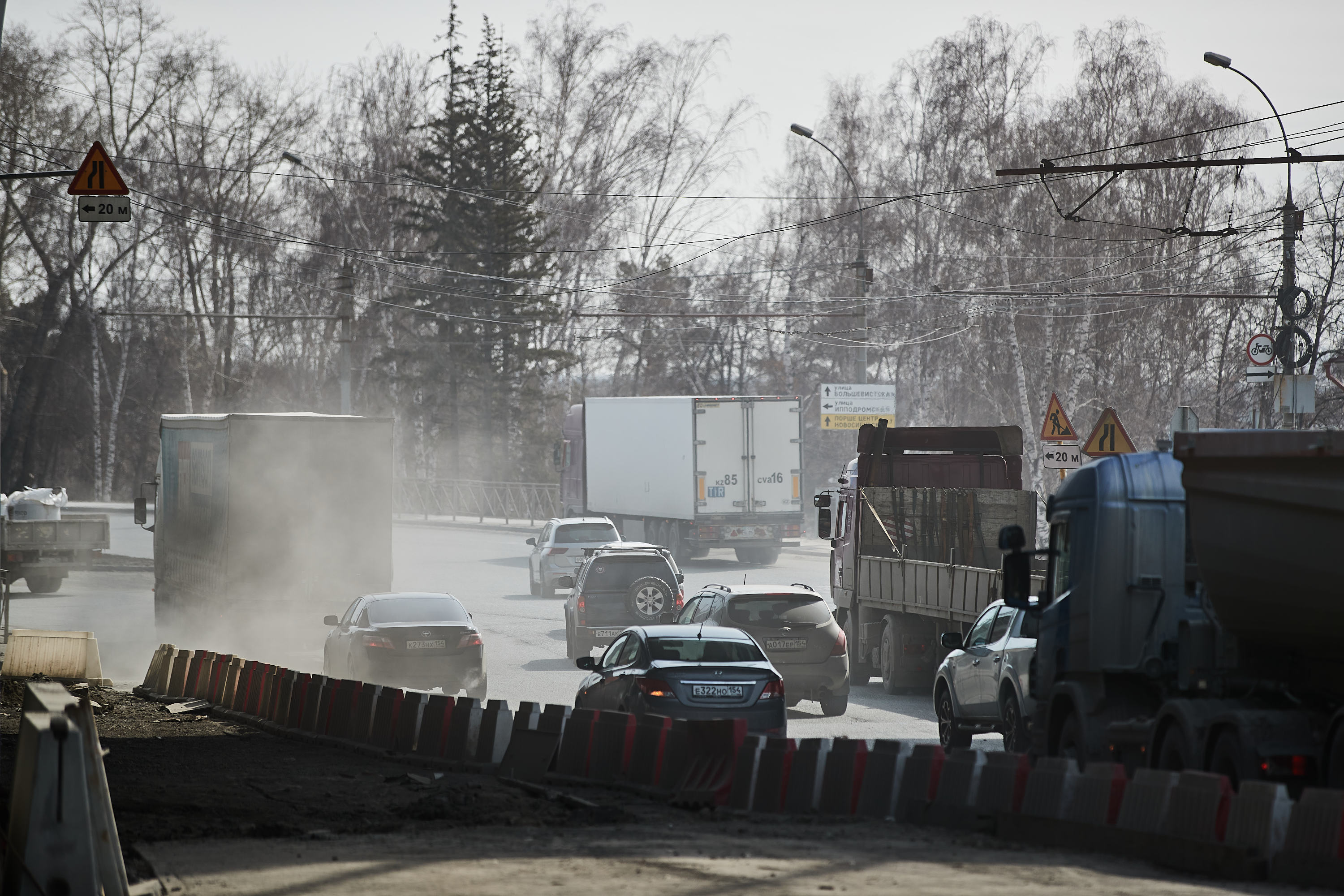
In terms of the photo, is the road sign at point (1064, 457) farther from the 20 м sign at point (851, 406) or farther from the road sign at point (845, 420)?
the road sign at point (845, 420)

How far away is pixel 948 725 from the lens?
13.9 metres

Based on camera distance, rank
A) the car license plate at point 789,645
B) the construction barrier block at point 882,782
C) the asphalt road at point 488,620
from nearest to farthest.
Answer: the construction barrier block at point 882,782, the car license plate at point 789,645, the asphalt road at point 488,620

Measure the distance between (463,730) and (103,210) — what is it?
22.4 ft

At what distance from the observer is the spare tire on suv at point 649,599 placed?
20531 mm

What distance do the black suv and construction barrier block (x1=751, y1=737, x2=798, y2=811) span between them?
10.3 meters

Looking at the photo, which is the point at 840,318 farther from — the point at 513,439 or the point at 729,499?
the point at 729,499

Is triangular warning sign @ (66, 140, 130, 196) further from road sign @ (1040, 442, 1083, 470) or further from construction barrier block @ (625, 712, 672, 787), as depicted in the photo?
road sign @ (1040, 442, 1083, 470)

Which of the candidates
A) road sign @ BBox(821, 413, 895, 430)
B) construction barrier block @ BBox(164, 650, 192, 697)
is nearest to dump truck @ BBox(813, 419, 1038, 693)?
construction barrier block @ BBox(164, 650, 192, 697)

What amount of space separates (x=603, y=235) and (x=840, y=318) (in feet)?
34.0

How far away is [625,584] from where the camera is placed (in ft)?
68.4

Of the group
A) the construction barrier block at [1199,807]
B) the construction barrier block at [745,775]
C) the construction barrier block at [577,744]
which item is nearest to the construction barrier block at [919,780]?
the construction barrier block at [745,775]

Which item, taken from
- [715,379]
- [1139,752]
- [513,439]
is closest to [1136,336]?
[715,379]

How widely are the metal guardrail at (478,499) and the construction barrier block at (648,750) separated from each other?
4199 centimetres

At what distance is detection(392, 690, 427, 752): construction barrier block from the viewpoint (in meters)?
12.6
